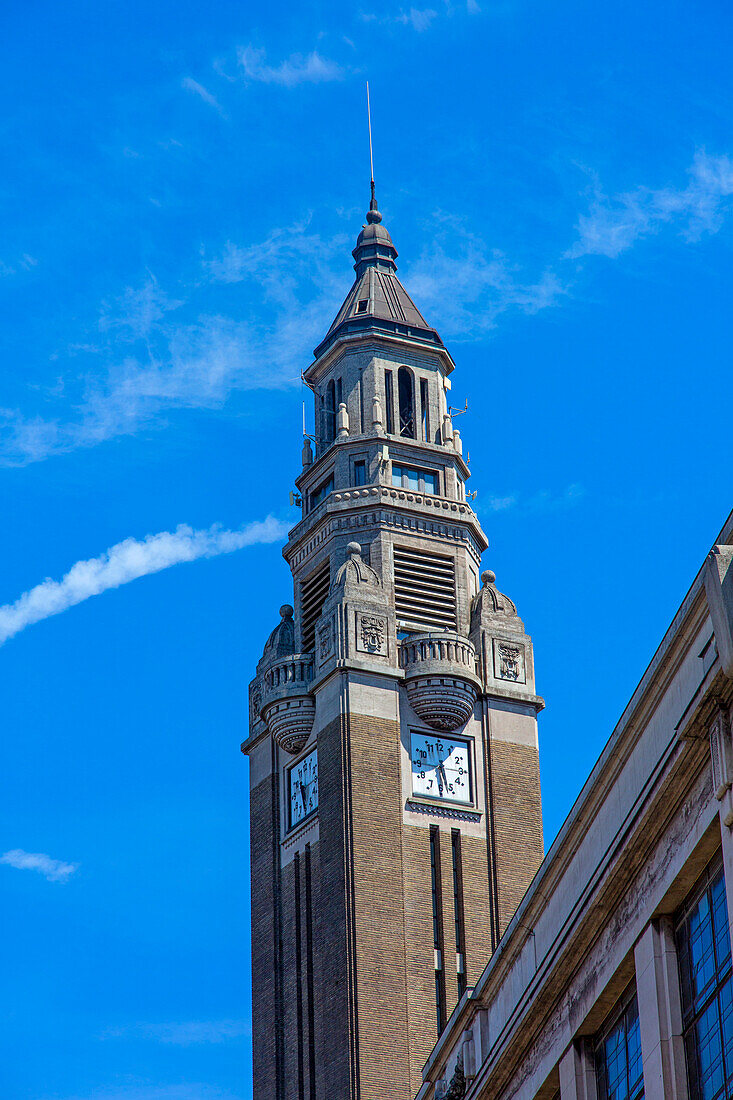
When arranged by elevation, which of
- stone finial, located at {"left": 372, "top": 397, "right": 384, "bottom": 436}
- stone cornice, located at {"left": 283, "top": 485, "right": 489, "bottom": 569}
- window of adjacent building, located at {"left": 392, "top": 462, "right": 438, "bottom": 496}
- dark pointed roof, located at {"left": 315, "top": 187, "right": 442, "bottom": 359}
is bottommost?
stone cornice, located at {"left": 283, "top": 485, "right": 489, "bottom": 569}

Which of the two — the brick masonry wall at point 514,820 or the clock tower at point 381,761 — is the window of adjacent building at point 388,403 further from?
the brick masonry wall at point 514,820

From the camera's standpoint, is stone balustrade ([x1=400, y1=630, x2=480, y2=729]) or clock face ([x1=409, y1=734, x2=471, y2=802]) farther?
stone balustrade ([x1=400, y1=630, x2=480, y2=729])

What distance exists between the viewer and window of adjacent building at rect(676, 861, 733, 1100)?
28844mm

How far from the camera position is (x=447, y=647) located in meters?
82.6

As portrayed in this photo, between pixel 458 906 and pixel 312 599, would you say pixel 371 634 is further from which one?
pixel 458 906

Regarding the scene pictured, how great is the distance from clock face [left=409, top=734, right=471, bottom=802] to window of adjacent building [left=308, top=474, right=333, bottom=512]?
13446mm

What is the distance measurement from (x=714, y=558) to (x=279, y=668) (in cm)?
5639

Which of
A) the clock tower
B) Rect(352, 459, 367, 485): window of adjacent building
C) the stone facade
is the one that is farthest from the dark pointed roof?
the stone facade

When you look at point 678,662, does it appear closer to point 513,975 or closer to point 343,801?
point 513,975

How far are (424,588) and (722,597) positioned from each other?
189 ft

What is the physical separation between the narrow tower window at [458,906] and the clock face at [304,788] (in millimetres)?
5385

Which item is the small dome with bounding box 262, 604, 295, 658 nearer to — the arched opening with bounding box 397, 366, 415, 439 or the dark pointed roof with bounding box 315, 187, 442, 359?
the arched opening with bounding box 397, 366, 415, 439

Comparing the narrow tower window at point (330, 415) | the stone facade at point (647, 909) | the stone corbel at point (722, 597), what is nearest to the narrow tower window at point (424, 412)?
the narrow tower window at point (330, 415)

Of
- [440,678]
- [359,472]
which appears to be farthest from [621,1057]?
[359,472]
